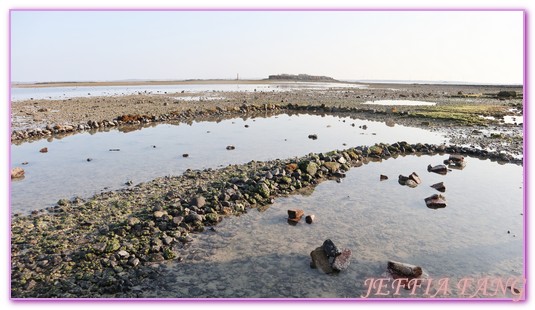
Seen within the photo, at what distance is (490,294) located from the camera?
24.7ft

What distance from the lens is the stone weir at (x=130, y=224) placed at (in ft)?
25.4

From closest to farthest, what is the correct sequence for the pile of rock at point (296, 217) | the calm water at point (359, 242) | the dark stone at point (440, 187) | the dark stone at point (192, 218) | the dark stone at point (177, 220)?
the calm water at point (359, 242) → the dark stone at point (177, 220) → the dark stone at point (192, 218) → the pile of rock at point (296, 217) → the dark stone at point (440, 187)

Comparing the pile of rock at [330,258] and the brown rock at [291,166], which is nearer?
the pile of rock at [330,258]

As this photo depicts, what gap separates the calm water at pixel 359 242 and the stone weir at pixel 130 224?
0.66 meters

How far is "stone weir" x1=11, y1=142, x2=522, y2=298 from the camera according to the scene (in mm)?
7730

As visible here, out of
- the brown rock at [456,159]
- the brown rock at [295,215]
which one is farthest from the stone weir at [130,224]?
the brown rock at [456,159]

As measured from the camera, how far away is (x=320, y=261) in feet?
27.8

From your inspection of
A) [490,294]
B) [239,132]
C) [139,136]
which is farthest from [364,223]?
[139,136]

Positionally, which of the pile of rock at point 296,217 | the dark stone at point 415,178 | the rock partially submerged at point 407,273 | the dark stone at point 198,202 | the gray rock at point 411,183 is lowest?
the rock partially submerged at point 407,273

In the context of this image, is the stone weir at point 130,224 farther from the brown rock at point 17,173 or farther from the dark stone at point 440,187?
the brown rock at point 17,173

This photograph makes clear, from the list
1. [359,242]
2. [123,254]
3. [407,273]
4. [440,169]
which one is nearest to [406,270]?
[407,273]

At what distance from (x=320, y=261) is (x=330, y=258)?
258mm

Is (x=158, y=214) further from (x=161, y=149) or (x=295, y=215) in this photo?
(x=161, y=149)

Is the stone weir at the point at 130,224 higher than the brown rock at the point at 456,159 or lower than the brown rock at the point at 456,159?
lower
